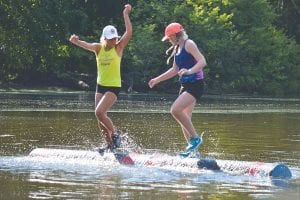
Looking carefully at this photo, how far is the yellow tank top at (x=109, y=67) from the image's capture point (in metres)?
13.8

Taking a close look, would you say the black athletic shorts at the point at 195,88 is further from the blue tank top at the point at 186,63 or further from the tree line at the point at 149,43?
the tree line at the point at 149,43

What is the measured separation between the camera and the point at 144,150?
15430 mm

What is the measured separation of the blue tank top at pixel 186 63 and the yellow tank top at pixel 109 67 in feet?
3.96

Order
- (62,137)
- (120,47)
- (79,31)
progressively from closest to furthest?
(120,47) → (62,137) → (79,31)

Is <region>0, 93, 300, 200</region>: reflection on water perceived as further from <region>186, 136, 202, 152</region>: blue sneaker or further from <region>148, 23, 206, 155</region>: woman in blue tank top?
<region>148, 23, 206, 155</region>: woman in blue tank top

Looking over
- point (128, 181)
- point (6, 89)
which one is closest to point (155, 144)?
point (128, 181)

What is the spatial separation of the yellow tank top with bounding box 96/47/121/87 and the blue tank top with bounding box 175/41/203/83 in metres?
1.21

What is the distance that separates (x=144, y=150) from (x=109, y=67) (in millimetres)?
2160

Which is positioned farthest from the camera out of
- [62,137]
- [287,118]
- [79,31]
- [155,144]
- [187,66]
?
[79,31]

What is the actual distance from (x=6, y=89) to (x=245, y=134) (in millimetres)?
32549

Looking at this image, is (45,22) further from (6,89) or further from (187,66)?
(187,66)

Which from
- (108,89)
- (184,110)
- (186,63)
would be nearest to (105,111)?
(108,89)

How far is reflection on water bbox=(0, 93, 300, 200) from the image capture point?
33.0ft

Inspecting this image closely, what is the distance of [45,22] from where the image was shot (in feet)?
171
